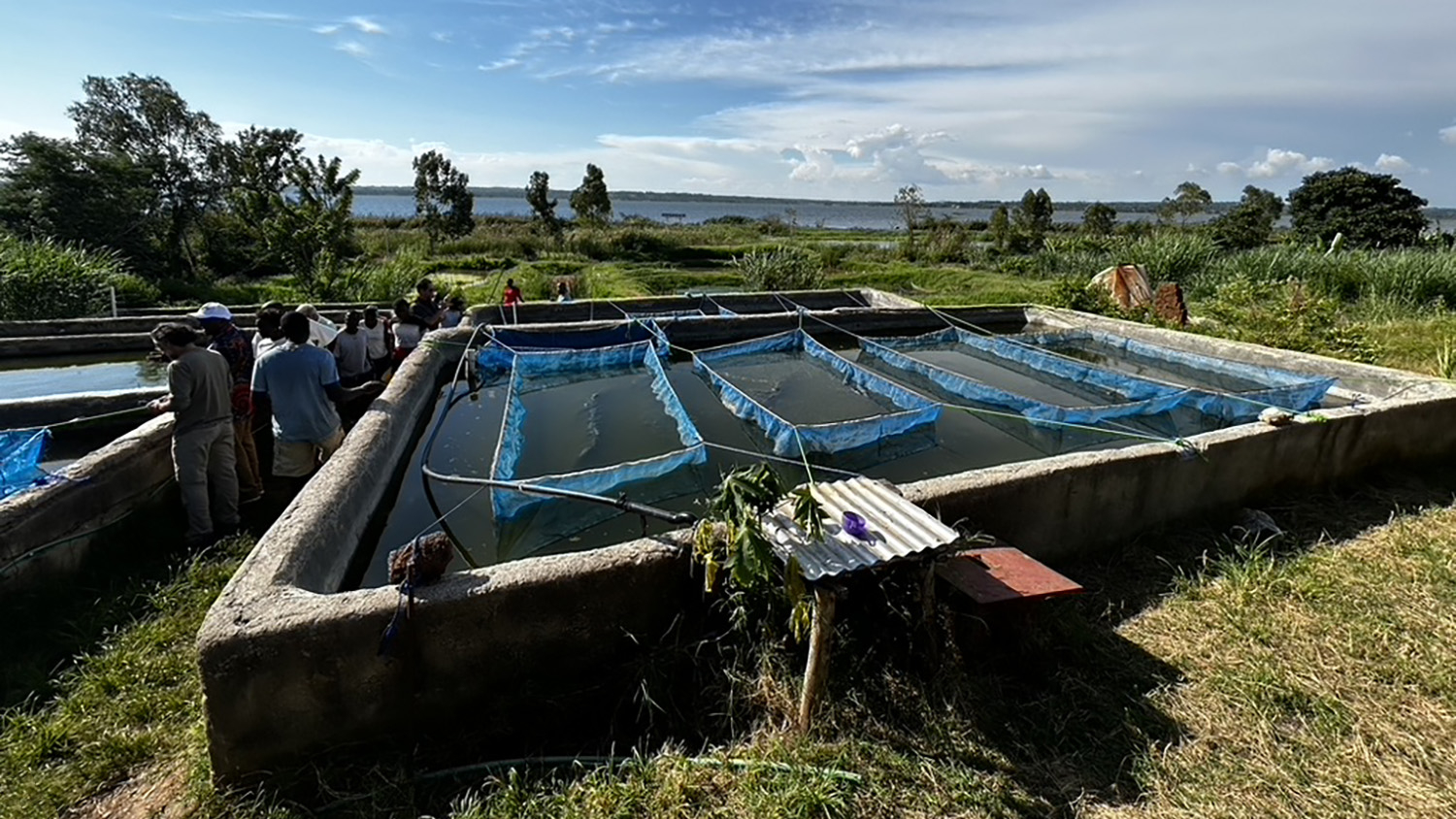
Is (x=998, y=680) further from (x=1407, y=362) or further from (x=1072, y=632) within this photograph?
(x=1407, y=362)

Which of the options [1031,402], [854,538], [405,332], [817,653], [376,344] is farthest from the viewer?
[405,332]

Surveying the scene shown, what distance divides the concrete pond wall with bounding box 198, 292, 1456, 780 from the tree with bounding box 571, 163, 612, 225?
26258 mm

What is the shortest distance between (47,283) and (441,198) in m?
15.9

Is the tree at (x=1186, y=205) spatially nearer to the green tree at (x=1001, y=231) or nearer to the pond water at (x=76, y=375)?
the green tree at (x=1001, y=231)

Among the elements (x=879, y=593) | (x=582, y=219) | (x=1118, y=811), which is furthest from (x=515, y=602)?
(x=582, y=219)

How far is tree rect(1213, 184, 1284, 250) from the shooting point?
75.8 ft

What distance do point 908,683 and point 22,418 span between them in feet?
22.6

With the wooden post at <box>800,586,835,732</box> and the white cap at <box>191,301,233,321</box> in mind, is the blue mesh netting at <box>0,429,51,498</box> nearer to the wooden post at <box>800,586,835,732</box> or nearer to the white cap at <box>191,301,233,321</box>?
the white cap at <box>191,301,233,321</box>

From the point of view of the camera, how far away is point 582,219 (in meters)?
29.7

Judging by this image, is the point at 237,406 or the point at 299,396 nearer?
the point at 299,396

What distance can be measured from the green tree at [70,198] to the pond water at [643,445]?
14777 mm

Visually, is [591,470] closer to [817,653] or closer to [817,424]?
[817,424]

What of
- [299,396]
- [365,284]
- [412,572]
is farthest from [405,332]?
[365,284]

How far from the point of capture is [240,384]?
15.0 feet
